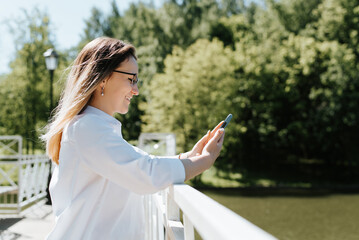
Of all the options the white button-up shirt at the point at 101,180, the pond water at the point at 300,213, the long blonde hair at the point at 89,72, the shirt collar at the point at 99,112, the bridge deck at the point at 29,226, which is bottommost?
the pond water at the point at 300,213

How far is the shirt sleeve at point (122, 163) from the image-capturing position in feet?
3.70

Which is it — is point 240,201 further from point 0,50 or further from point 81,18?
point 81,18

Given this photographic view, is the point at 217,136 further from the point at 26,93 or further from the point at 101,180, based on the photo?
the point at 26,93

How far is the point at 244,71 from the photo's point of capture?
83.4 feet

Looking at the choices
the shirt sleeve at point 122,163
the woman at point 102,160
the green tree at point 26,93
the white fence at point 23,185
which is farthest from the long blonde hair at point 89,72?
the green tree at point 26,93

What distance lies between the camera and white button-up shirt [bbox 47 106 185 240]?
1.14m

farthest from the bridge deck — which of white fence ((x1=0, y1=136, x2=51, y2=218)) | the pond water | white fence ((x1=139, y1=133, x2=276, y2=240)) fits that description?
the pond water

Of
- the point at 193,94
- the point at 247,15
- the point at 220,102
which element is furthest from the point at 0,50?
the point at 247,15

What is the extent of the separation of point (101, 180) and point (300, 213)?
47.1 ft

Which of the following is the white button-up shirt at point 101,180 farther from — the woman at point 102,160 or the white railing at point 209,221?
the white railing at point 209,221

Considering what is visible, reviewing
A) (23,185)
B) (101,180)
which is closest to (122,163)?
(101,180)

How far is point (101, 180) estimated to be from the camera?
1.28 metres

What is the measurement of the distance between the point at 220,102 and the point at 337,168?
9.81m

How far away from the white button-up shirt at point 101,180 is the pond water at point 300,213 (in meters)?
9.90
